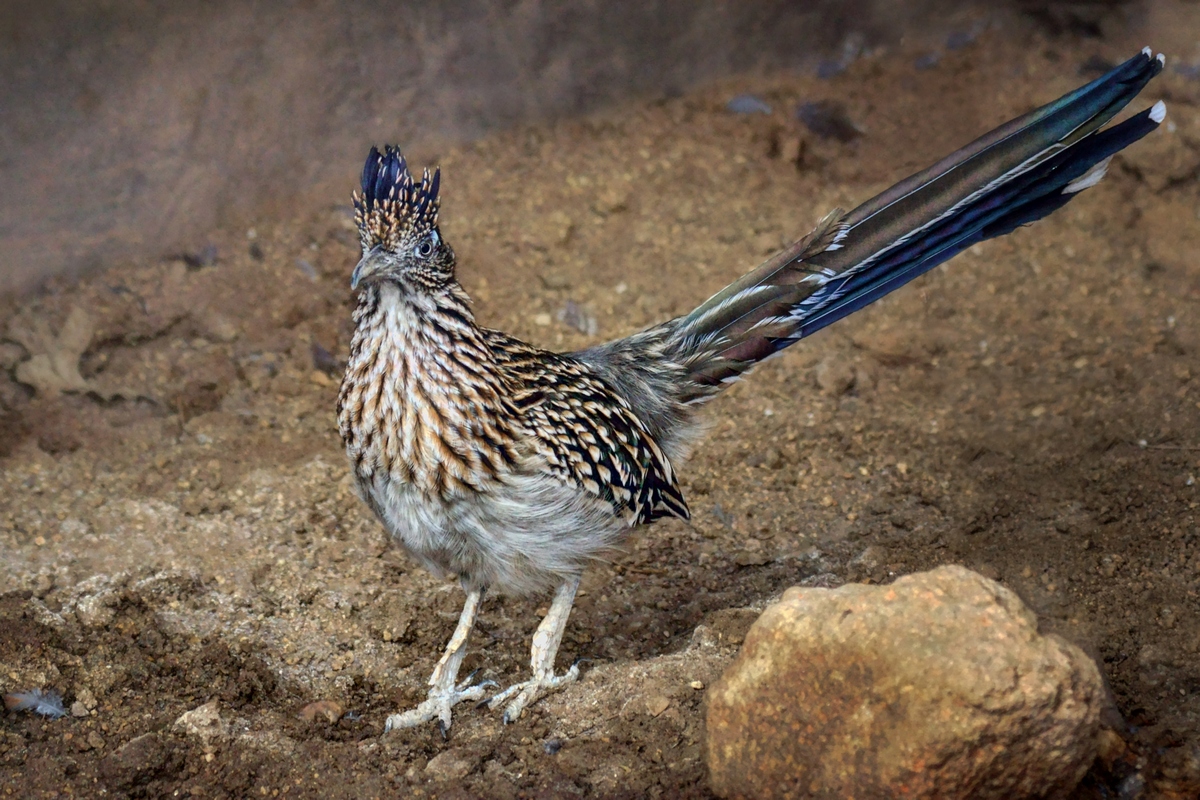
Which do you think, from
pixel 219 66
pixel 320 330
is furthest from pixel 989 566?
pixel 219 66

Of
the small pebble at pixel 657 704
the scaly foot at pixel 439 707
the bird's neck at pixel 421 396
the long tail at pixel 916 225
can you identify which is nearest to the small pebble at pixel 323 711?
the scaly foot at pixel 439 707

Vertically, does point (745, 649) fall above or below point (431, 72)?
below

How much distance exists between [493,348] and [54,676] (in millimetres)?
1770

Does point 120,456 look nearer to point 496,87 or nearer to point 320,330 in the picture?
point 320,330

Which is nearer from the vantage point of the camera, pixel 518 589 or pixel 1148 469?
pixel 518 589

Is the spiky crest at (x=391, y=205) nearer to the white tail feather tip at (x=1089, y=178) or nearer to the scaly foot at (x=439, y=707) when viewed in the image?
the scaly foot at (x=439, y=707)

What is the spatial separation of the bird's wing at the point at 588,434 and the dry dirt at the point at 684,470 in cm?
23

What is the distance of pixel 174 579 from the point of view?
446 centimetres

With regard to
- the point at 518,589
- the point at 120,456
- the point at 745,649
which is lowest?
the point at 745,649

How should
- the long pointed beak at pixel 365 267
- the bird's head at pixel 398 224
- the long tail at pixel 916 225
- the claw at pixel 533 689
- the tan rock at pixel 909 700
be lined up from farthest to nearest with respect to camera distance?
the claw at pixel 533 689 < the long tail at pixel 916 225 < the bird's head at pixel 398 224 < the long pointed beak at pixel 365 267 < the tan rock at pixel 909 700

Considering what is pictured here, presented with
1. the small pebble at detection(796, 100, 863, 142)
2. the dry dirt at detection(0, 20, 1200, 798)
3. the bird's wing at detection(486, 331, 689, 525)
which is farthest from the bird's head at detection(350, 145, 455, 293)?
the small pebble at detection(796, 100, 863, 142)

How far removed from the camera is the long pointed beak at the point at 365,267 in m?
3.31

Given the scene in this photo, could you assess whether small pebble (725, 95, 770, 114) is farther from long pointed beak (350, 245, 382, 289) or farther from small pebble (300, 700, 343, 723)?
small pebble (300, 700, 343, 723)

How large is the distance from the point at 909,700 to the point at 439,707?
175 centimetres
